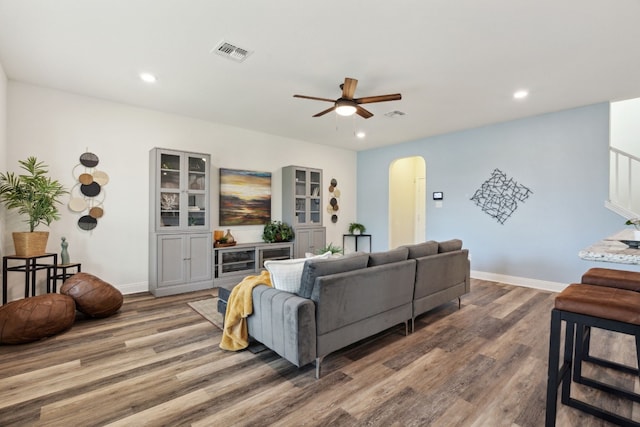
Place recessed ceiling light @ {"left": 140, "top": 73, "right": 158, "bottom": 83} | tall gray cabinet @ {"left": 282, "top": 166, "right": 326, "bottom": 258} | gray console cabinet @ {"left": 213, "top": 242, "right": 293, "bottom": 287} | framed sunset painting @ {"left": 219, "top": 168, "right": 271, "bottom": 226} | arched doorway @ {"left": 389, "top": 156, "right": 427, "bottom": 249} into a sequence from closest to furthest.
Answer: recessed ceiling light @ {"left": 140, "top": 73, "right": 158, "bottom": 83} → gray console cabinet @ {"left": 213, "top": 242, "right": 293, "bottom": 287} → framed sunset painting @ {"left": 219, "top": 168, "right": 271, "bottom": 226} → tall gray cabinet @ {"left": 282, "top": 166, "right": 326, "bottom": 258} → arched doorway @ {"left": 389, "top": 156, "right": 427, "bottom": 249}

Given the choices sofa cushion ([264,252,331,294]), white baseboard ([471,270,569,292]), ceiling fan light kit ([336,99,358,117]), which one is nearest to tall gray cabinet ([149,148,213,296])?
ceiling fan light kit ([336,99,358,117])

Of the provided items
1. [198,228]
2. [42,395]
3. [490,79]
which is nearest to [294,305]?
[42,395]

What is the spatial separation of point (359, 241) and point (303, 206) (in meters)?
2.19

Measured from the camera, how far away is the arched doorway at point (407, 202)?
23.8 ft

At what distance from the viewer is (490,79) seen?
3449 mm

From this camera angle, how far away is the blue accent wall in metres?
4.23

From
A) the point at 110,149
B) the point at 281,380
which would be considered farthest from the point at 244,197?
the point at 281,380

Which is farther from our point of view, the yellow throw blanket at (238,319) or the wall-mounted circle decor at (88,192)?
the wall-mounted circle decor at (88,192)

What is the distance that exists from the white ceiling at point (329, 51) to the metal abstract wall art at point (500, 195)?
1.18 metres

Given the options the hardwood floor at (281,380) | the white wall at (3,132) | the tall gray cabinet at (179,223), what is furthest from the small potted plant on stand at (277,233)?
the white wall at (3,132)

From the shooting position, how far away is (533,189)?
475cm

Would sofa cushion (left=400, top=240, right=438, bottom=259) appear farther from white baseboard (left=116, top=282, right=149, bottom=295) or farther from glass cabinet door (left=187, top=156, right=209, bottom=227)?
white baseboard (left=116, top=282, right=149, bottom=295)

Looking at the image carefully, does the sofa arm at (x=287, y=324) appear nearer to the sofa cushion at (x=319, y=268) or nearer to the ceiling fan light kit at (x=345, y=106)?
the sofa cushion at (x=319, y=268)

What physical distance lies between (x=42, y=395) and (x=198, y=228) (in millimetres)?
2791
